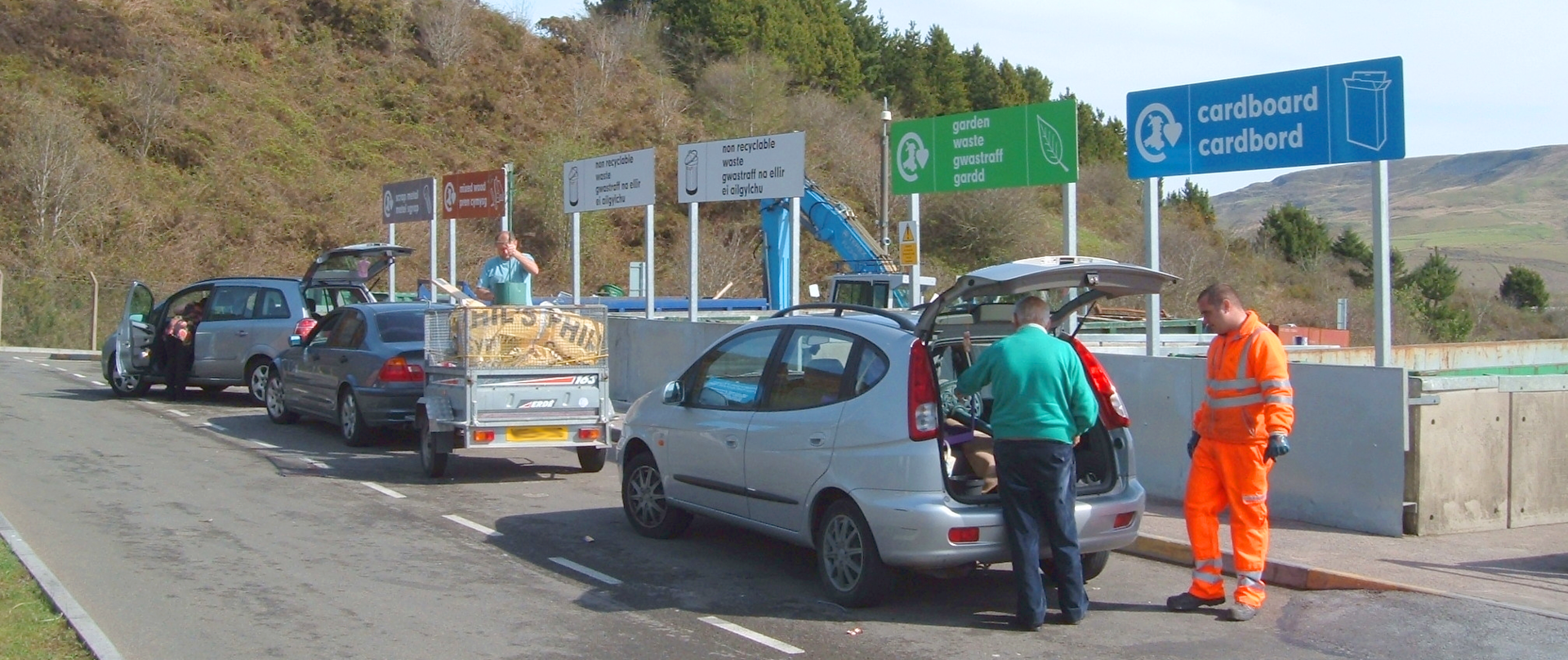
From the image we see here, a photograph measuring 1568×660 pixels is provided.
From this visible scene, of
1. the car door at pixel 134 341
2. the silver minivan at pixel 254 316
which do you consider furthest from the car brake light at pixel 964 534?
the car door at pixel 134 341

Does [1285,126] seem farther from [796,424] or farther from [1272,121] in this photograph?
[796,424]

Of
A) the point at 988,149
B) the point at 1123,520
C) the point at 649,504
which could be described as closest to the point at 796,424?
the point at 1123,520

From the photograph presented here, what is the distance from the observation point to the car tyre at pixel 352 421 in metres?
13.4

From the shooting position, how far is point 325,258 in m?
17.1

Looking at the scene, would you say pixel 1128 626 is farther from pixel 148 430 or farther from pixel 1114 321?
pixel 1114 321

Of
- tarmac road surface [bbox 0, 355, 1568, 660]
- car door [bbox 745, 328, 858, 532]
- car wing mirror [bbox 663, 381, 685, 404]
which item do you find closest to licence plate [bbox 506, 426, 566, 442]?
tarmac road surface [bbox 0, 355, 1568, 660]

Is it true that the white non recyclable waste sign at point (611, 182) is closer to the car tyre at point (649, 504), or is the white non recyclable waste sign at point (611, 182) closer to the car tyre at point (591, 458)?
the car tyre at point (591, 458)

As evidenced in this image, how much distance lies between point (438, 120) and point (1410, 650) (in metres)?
50.7

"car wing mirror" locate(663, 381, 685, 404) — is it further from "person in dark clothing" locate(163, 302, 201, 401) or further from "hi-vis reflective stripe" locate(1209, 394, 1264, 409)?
"person in dark clothing" locate(163, 302, 201, 401)

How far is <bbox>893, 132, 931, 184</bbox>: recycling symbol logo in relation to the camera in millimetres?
13164

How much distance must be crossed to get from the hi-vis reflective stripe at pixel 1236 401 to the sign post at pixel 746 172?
7815 mm

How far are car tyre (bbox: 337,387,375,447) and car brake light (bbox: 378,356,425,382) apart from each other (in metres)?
0.53

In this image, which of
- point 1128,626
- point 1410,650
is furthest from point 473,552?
point 1410,650

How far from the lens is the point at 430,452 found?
449 inches
